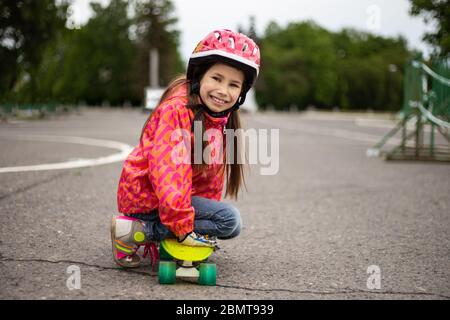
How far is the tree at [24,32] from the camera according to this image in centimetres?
2447

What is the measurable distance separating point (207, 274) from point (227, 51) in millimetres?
1253

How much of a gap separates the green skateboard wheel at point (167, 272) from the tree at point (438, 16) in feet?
29.4

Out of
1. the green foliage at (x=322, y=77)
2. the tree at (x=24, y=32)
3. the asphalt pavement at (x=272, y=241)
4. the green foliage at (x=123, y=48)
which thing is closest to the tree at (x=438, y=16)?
the asphalt pavement at (x=272, y=241)

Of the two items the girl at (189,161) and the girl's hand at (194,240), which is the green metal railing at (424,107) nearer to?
the girl at (189,161)

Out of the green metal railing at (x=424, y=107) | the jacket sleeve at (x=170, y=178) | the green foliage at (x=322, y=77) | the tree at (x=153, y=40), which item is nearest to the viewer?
the jacket sleeve at (x=170, y=178)

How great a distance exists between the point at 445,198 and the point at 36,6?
73.6 ft

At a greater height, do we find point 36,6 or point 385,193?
point 36,6

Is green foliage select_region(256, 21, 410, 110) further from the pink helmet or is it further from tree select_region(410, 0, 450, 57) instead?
the pink helmet

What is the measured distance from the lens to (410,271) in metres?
3.57

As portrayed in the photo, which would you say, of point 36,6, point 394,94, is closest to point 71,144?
point 36,6

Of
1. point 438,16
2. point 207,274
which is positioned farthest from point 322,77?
point 207,274

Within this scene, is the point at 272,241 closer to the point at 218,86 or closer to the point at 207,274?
the point at 207,274

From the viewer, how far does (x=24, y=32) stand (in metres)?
25.3
